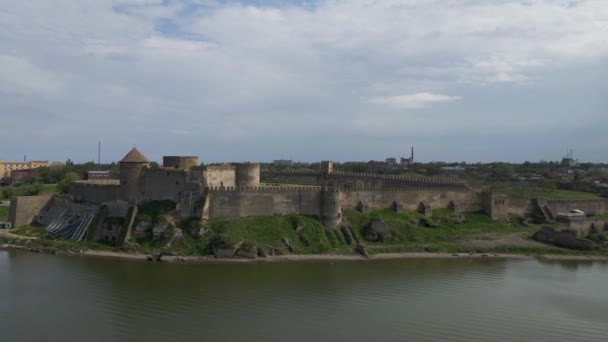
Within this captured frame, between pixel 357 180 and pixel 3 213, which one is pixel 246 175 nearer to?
pixel 357 180

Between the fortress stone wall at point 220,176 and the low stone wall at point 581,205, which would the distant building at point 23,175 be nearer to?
the fortress stone wall at point 220,176

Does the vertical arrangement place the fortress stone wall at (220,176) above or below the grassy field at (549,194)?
above

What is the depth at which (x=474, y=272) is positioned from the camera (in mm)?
25750

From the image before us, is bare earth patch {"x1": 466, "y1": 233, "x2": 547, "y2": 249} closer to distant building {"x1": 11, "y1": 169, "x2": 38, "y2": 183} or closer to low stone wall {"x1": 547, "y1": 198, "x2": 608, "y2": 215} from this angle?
low stone wall {"x1": 547, "y1": 198, "x2": 608, "y2": 215}

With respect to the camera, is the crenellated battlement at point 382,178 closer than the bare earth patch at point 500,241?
No

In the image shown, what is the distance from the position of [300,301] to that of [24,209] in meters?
25.3

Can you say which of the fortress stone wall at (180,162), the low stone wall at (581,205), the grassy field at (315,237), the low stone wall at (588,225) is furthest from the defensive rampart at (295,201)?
the low stone wall at (581,205)

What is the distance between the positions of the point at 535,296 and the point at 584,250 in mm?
11473

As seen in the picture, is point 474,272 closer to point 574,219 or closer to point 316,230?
point 316,230

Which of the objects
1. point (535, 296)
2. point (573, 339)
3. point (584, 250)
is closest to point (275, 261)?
point (535, 296)

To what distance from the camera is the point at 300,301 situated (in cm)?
2042

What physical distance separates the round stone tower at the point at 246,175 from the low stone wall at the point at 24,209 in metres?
15.3

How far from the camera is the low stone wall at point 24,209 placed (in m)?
35.1

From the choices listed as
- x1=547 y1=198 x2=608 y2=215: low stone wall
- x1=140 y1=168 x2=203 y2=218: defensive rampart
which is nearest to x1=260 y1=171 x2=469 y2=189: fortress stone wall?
x1=547 y1=198 x2=608 y2=215: low stone wall
